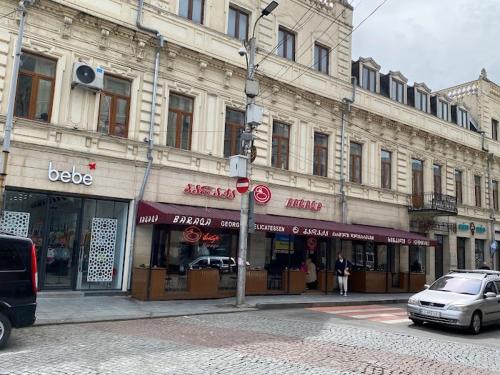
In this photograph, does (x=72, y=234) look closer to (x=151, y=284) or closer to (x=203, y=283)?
(x=151, y=284)

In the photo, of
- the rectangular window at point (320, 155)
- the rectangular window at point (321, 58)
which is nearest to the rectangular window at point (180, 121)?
the rectangular window at point (320, 155)

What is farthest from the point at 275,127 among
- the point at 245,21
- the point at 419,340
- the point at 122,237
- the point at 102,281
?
the point at 419,340

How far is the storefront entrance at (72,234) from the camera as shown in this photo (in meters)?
14.7

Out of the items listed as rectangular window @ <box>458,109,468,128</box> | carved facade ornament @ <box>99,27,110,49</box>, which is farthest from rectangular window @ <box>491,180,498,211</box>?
carved facade ornament @ <box>99,27,110,49</box>

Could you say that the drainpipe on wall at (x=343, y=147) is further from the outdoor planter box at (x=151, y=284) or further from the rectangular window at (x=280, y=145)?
the outdoor planter box at (x=151, y=284)

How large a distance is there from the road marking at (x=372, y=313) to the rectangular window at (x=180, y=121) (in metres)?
7.56

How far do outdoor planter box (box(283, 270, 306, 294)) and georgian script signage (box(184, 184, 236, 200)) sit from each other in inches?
145

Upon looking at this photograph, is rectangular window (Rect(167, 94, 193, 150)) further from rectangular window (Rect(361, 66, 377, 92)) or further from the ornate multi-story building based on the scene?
rectangular window (Rect(361, 66, 377, 92))

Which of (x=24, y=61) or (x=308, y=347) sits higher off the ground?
(x=24, y=61)

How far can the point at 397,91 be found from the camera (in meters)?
26.9

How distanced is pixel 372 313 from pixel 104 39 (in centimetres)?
1262

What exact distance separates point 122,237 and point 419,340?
997cm

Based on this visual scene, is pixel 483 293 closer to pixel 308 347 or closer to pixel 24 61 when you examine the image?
pixel 308 347

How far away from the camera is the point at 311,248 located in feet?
71.3
